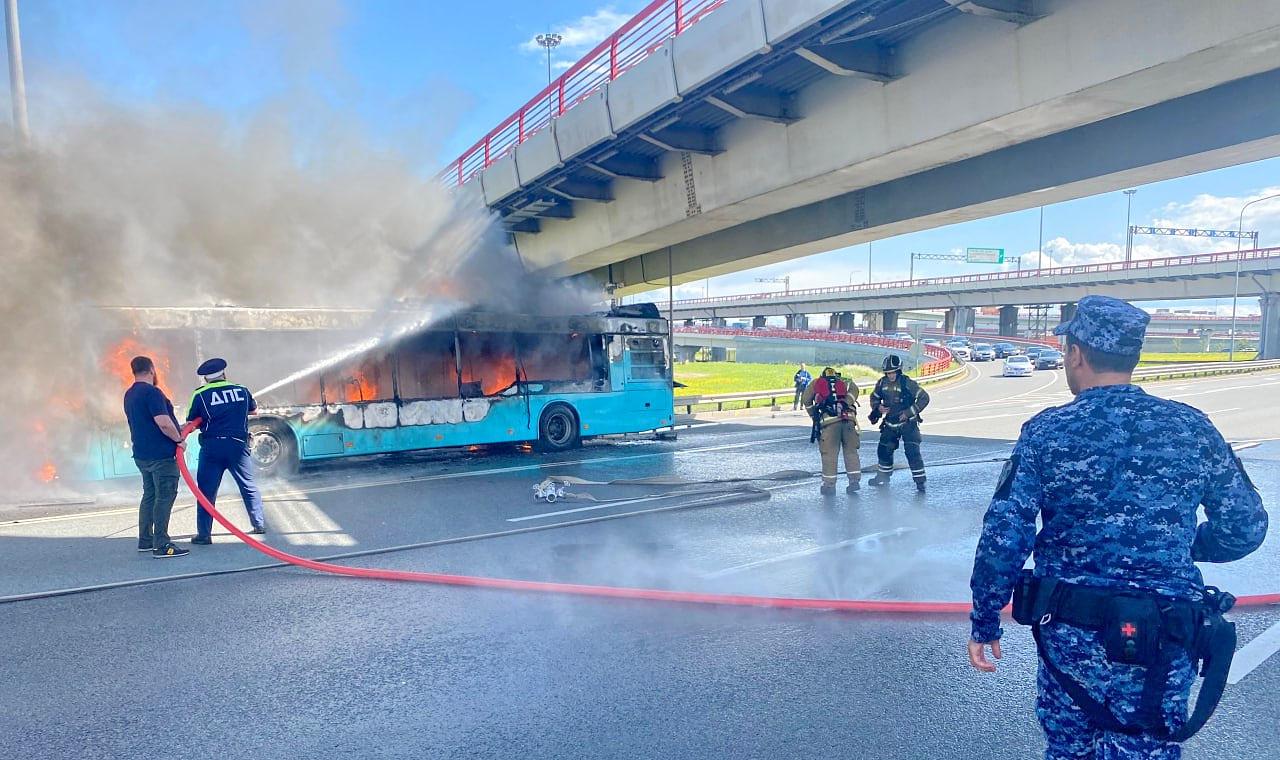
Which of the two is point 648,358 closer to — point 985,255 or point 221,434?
point 221,434

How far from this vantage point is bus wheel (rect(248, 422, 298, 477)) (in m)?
10.5

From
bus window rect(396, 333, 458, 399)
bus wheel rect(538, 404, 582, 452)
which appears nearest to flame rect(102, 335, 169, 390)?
bus window rect(396, 333, 458, 399)

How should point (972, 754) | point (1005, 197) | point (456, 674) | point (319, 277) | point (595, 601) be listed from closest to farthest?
point (972, 754)
point (456, 674)
point (595, 601)
point (1005, 197)
point (319, 277)

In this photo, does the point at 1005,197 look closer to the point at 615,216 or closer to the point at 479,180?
the point at 615,216

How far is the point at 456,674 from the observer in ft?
13.1

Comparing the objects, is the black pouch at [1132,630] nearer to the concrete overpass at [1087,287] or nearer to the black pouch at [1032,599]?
the black pouch at [1032,599]

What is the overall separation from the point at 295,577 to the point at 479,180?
34.0 ft

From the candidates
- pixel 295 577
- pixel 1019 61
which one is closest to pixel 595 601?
pixel 295 577

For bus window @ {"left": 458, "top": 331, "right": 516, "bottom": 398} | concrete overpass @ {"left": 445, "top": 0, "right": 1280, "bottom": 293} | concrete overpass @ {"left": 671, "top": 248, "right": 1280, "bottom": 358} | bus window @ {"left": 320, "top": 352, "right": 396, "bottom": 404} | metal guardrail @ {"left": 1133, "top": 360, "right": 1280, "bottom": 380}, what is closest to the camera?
concrete overpass @ {"left": 445, "top": 0, "right": 1280, "bottom": 293}

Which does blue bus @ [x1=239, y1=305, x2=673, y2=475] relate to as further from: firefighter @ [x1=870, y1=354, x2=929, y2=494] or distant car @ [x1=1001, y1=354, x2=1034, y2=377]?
distant car @ [x1=1001, y1=354, x2=1034, y2=377]

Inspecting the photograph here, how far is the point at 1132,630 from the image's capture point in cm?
200

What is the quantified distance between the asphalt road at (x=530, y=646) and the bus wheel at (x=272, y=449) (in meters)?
2.48

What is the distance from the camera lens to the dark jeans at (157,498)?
6.30 metres

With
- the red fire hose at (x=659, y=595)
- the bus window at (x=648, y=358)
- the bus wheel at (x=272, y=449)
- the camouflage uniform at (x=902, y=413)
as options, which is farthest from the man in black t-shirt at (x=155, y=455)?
the bus window at (x=648, y=358)
